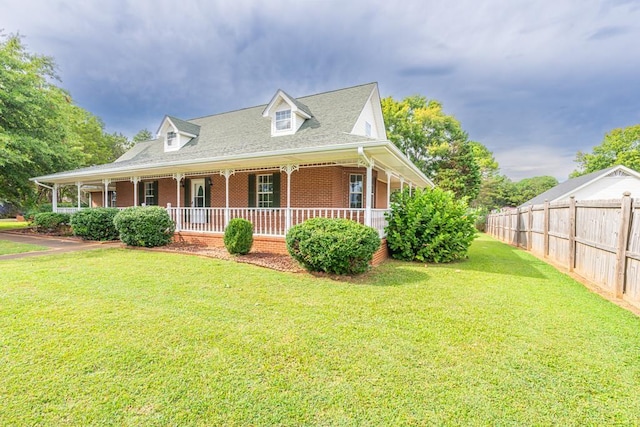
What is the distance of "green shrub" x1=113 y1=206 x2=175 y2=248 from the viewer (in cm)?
988

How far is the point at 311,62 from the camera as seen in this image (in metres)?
14.5

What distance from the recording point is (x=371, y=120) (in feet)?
46.4

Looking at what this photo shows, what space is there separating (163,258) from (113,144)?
3918 centimetres

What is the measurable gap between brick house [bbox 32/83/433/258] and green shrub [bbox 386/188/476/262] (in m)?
0.74

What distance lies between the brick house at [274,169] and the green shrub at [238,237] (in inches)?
35.8

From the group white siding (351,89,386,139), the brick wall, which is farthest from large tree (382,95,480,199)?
the brick wall

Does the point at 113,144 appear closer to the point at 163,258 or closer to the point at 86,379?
the point at 163,258

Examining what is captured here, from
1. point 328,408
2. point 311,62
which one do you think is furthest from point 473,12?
point 328,408

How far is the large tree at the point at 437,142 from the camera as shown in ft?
97.0

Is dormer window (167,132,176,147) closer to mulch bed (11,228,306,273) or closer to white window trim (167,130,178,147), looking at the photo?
white window trim (167,130,178,147)

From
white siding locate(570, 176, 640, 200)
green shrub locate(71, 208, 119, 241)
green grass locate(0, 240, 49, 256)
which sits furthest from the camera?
white siding locate(570, 176, 640, 200)

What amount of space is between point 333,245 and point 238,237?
3398 millimetres

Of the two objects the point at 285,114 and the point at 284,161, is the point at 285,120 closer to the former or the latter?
the point at 285,114

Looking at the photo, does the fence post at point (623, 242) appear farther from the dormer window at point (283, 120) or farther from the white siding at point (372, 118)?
the dormer window at point (283, 120)
